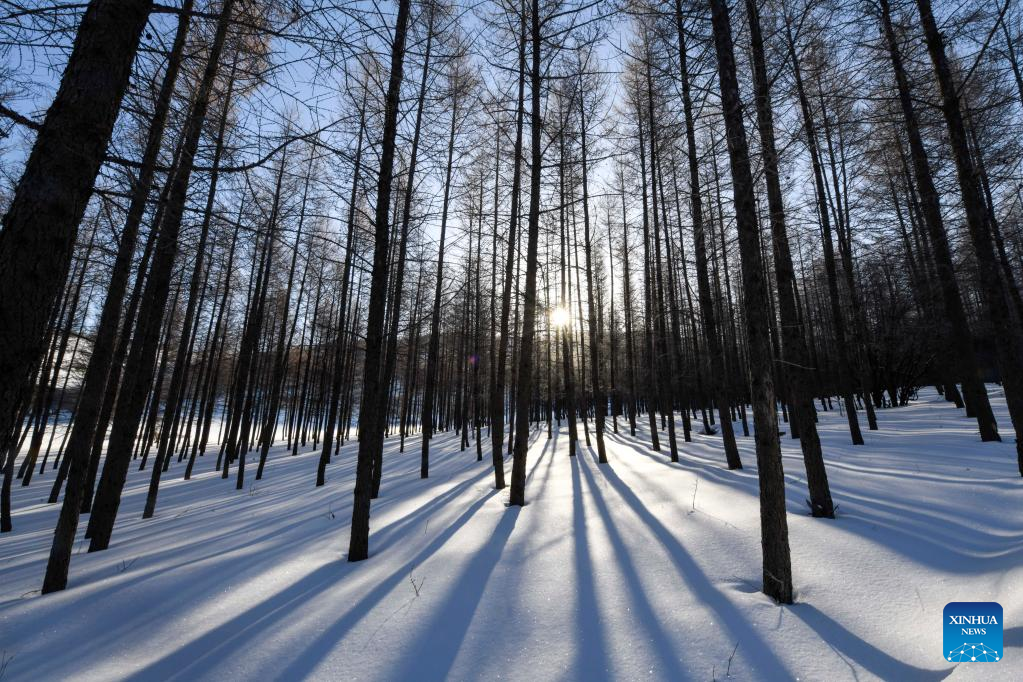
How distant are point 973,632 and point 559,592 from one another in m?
2.76

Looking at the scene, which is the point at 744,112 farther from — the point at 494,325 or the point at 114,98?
the point at 494,325

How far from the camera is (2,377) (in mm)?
1866

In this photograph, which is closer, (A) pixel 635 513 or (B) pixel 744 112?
(B) pixel 744 112

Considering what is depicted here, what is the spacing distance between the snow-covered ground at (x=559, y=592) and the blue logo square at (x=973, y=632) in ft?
0.27

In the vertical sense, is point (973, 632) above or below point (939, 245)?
below

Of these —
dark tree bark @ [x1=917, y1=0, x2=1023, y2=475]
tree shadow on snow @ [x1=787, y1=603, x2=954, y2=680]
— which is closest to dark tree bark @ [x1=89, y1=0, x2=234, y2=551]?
tree shadow on snow @ [x1=787, y1=603, x2=954, y2=680]

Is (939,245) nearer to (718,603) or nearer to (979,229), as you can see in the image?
(979,229)

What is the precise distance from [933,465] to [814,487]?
4529 millimetres

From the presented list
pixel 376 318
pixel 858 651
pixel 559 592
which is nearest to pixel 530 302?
pixel 376 318

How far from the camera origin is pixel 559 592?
12.1 ft

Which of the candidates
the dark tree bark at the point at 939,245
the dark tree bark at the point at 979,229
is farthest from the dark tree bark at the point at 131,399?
the dark tree bark at the point at 939,245

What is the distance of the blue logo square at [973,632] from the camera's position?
7.86 feet

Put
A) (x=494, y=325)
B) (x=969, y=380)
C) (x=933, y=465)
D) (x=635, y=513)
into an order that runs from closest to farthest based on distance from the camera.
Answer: (x=635, y=513) → (x=933, y=465) → (x=969, y=380) → (x=494, y=325)

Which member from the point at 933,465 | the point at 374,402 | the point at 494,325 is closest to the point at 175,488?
the point at 494,325
